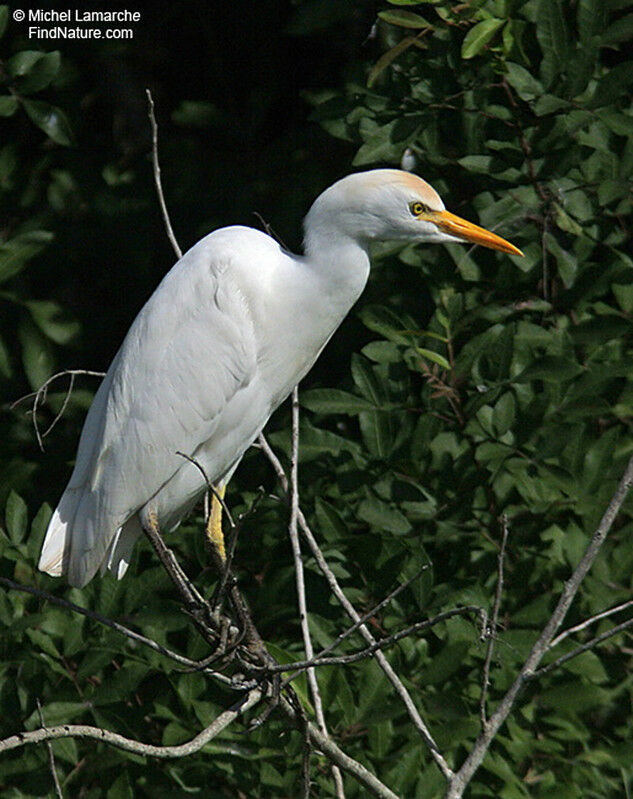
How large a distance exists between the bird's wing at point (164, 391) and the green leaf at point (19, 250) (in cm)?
73

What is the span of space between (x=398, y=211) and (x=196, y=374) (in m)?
0.57

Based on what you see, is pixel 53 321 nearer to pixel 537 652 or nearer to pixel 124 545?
pixel 124 545

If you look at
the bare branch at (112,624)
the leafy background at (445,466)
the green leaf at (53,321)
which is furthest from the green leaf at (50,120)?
the bare branch at (112,624)

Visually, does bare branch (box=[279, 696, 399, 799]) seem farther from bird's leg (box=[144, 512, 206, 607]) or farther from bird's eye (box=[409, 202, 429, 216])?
bird's eye (box=[409, 202, 429, 216])

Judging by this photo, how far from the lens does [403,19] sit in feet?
8.96

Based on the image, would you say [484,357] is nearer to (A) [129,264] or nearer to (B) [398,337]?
(B) [398,337]

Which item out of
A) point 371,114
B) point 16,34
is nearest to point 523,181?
point 371,114

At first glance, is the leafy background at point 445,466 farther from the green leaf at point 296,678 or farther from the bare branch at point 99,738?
the bare branch at point 99,738

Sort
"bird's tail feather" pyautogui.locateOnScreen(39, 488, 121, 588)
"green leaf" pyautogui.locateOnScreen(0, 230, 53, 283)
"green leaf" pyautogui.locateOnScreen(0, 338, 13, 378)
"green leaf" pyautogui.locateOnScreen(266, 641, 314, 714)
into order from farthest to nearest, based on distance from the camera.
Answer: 1. "green leaf" pyautogui.locateOnScreen(0, 338, 13, 378)
2. "green leaf" pyautogui.locateOnScreen(0, 230, 53, 283)
3. "bird's tail feather" pyautogui.locateOnScreen(39, 488, 121, 588)
4. "green leaf" pyautogui.locateOnScreen(266, 641, 314, 714)

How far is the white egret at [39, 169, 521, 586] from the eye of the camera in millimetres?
2570

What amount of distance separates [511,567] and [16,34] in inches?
78.4

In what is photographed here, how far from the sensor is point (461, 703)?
8.79 feet

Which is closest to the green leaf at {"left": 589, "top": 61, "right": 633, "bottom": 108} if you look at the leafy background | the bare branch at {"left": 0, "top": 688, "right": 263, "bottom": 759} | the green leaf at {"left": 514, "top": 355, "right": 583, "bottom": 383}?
the leafy background

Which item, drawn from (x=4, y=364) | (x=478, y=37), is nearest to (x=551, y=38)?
(x=478, y=37)
